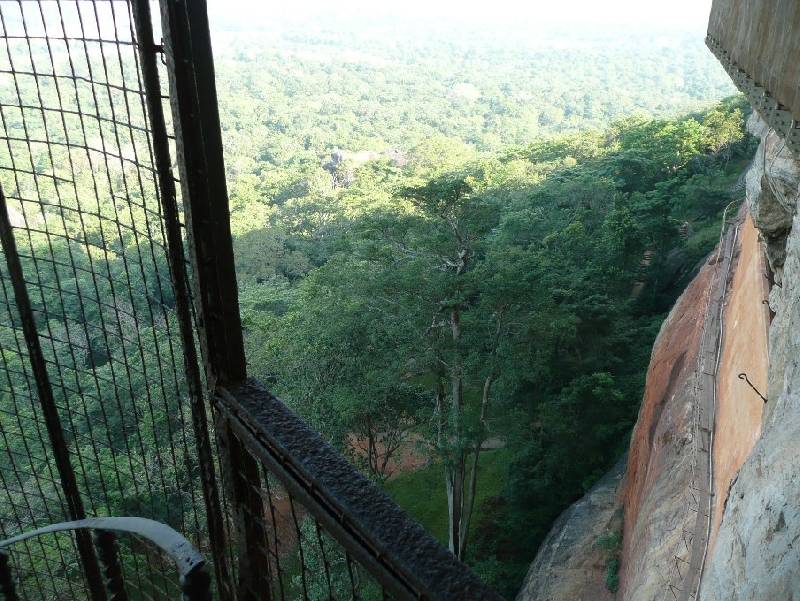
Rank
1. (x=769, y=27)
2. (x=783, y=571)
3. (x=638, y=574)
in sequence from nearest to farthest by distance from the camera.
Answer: (x=783, y=571)
(x=769, y=27)
(x=638, y=574)

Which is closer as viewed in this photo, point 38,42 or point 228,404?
point 228,404

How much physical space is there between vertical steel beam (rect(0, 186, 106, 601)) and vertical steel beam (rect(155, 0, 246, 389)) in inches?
43.2

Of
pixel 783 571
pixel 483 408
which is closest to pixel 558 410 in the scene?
pixel 483 408

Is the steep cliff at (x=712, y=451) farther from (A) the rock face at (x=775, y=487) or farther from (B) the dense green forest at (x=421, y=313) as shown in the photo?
(B) the dense green forest at (x=421, y=313)

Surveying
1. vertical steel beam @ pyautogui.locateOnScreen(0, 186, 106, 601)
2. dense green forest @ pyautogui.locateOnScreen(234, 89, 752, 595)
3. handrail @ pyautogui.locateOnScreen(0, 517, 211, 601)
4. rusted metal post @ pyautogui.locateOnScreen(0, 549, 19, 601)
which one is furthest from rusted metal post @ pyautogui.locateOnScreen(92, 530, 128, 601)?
dense green forest @ pyautogui.locateOnScreen(234, 89, 752, 595)

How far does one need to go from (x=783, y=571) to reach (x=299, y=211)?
26.8 metres

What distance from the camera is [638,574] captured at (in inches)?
320

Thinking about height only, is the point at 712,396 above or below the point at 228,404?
below

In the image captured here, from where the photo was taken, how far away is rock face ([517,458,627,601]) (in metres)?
10.3

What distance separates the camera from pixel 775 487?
3332 millimetres

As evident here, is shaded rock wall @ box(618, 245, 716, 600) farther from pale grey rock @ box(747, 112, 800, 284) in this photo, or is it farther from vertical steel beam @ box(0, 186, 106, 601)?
vertical steel beam @ box(0, 186, 106, 601)

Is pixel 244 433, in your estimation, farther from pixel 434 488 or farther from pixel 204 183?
pixel 434 488

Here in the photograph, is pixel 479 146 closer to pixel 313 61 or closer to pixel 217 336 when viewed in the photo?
pixel 313 61

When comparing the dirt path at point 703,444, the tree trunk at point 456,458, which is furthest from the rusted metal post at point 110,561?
the tree trunk at point 456,458
